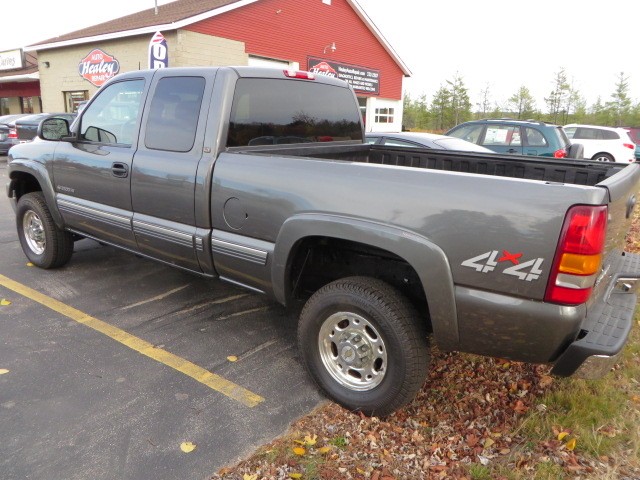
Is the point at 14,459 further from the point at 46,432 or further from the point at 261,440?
the point at 261,440

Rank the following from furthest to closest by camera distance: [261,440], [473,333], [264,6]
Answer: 1. [264,6]
2. [261,440]
3. [473,333]

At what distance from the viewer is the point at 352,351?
9.51 feet

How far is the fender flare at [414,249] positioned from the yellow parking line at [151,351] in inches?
41.4

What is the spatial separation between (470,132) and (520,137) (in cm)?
102

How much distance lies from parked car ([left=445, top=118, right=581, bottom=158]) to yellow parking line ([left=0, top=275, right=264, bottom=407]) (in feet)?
26.4

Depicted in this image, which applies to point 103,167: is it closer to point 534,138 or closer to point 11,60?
point 534,138

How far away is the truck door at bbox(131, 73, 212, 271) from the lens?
11.4 feet

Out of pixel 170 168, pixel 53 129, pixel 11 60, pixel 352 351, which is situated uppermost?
pixel 11 60

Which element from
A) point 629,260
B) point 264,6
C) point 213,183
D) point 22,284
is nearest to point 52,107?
point 264,6

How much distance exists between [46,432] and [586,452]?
2.83 metres

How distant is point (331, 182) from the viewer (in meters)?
2.76

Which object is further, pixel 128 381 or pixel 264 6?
pixel 264 6

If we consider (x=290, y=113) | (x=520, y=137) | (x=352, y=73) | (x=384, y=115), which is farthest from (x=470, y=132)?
(x=384, y=115)

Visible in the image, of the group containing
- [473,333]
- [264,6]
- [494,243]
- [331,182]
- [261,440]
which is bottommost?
[261,440]
